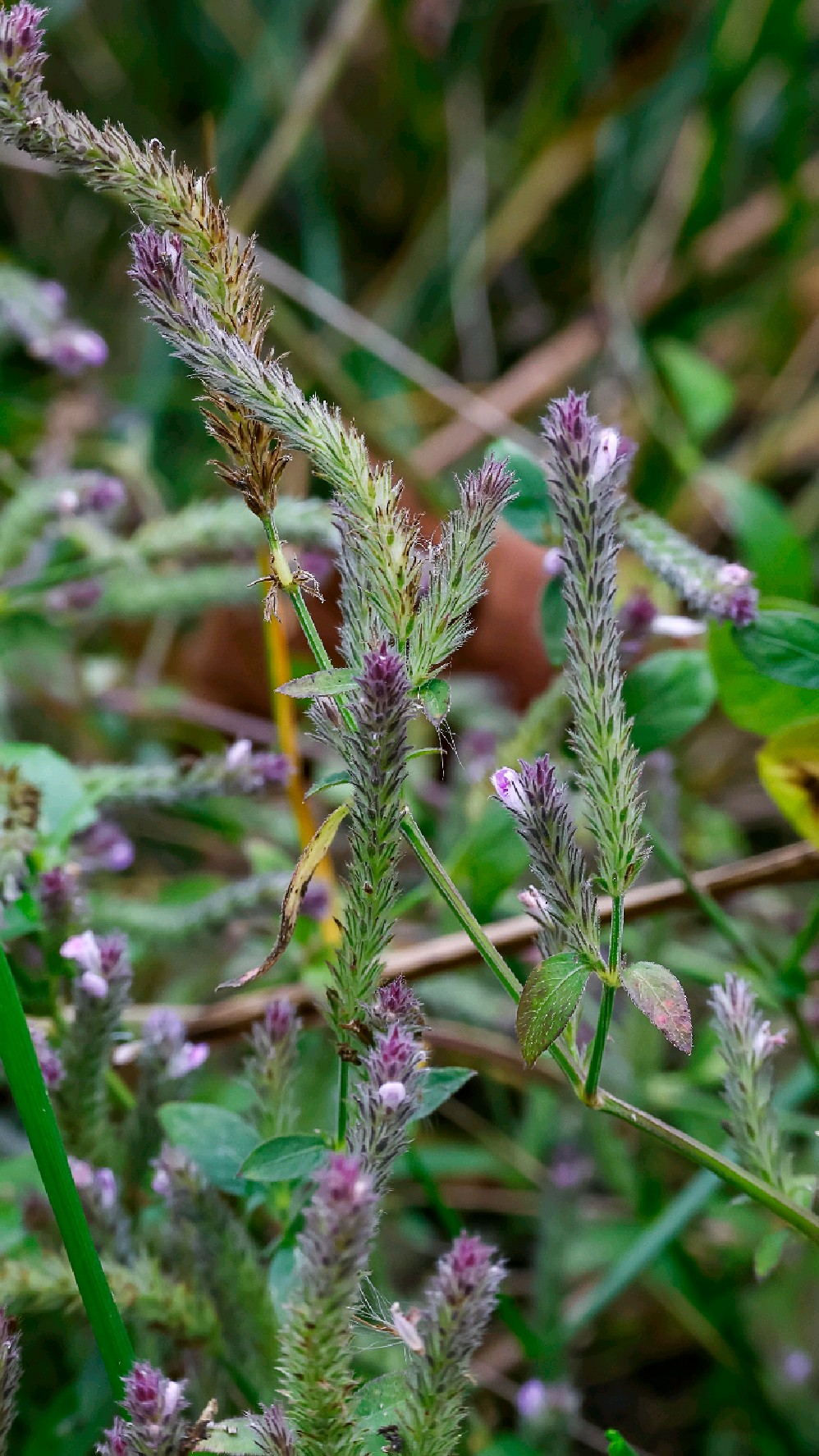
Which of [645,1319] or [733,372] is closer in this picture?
[645,1319]

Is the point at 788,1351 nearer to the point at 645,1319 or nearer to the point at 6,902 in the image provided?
the point at 645,1319

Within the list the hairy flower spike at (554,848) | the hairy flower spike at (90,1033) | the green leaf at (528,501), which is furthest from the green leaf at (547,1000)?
the green leaf at (528,501)

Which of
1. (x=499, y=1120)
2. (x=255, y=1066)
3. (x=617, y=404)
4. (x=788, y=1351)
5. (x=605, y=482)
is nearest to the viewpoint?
(x=605, y=482)

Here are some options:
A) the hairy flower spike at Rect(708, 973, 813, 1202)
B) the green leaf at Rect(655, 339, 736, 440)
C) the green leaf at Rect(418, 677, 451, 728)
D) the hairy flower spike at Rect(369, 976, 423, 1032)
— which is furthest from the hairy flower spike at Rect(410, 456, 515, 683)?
the green leaf at Rect(655, 339, 736, 440)

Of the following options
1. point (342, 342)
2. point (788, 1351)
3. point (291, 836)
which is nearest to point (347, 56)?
point (342, 342)

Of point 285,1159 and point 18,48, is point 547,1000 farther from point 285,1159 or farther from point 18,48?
point 18,48

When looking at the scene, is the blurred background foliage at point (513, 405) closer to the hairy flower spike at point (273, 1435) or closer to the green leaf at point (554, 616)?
the green leaf at point (554, 616)

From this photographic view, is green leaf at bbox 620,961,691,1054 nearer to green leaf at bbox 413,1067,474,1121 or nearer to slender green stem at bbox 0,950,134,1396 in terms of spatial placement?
green leaf at bbox 413,1067,474,1121
